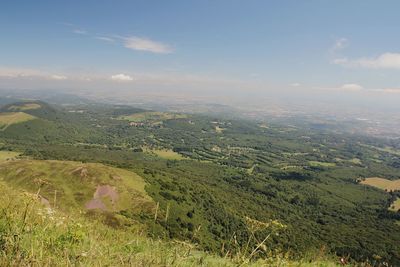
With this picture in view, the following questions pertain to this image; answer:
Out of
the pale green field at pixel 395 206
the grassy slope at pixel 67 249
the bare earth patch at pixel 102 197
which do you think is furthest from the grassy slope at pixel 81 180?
the pale green field at pixel 395 206

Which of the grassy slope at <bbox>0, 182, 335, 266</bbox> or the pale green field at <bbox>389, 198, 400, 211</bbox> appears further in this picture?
the pale green field at <bbox>389, 198, 400, 211</bbox>

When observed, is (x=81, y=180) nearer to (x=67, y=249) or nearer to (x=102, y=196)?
(x=102, y=196)

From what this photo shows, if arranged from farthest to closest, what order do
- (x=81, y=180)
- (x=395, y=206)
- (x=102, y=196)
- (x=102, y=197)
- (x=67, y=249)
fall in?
(x=395, y=206) → (x=81, y=180) → (x=102, y=196) → (x=102, y=197) → (x=67, y=249)

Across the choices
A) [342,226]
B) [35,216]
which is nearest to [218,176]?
[342,226]

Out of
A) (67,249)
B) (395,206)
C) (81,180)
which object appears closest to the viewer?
(67,249)

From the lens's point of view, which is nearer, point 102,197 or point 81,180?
point 102,197

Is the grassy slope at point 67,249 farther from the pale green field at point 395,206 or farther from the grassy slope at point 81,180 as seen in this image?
the pale green field at point 395,206

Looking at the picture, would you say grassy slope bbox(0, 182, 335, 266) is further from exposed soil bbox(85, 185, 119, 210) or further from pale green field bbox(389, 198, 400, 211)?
pale green field bbox(389, 198, 400, 211)

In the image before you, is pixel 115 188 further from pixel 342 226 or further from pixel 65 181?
pixel 342 226

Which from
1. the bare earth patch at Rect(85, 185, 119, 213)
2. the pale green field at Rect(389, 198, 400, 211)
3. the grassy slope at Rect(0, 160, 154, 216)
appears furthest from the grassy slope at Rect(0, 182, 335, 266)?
the pale green field at Rect(389, 198, 400, 211)

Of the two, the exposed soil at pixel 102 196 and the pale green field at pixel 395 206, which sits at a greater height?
the exposed soil at pixel 102 196

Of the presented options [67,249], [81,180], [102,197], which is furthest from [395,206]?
[67,249]

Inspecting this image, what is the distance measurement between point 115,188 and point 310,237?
2692 inches

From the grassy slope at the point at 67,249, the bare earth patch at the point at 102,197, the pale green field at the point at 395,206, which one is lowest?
the pale green field at the point at 395,206
